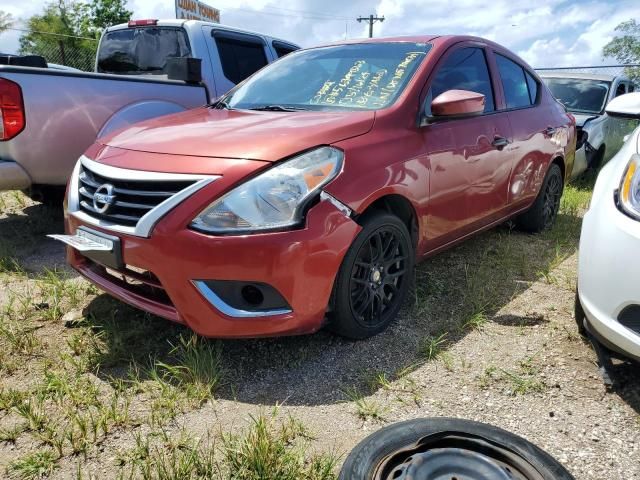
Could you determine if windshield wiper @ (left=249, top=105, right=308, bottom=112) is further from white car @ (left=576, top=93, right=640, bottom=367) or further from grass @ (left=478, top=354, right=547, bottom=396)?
grass @ (left=478, top=354, right=547, bottom=396)

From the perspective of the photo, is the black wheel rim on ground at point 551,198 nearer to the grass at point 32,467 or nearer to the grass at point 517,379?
the grass at point 517,379

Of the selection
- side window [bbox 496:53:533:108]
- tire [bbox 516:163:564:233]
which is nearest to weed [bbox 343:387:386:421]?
side window [bbox 496:53:533:108]

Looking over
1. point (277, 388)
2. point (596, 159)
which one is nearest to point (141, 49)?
point (277, 388)

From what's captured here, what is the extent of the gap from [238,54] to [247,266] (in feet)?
13.7

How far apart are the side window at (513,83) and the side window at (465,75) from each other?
0.25 meters

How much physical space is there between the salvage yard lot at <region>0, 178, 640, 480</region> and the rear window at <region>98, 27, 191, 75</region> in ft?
10.1

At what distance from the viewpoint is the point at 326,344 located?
2641 mm

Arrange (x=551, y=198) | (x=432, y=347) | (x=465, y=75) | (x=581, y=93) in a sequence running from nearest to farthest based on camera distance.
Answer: (x=432, y=347), (x=465, y=75), (x=551, y=198), (x=581, y=93)

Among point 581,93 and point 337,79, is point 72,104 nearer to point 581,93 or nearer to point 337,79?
point 337,79

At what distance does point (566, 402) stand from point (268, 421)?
126 cm

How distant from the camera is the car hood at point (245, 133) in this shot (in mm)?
2291

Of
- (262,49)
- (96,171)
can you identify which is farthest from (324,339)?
(262,49)

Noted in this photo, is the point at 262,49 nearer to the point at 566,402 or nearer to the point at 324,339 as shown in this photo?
the point at 324,339

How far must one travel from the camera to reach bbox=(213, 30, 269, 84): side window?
5484 millimetres
